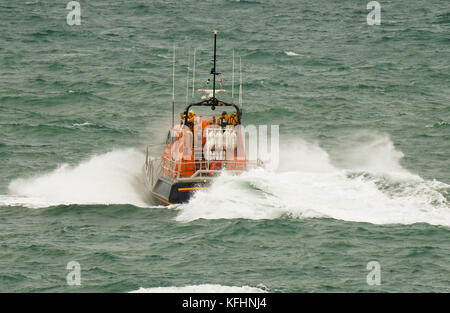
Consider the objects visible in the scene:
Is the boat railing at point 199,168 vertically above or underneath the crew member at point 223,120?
underneath

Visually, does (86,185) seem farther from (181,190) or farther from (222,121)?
(222,121)

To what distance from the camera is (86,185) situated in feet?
101

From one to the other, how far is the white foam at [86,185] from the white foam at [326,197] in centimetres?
332

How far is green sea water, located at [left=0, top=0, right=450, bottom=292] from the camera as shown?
22.3m

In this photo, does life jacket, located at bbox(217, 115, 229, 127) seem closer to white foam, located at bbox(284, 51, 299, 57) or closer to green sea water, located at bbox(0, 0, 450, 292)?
green sea water, located at bbox(0, 0, 450, 292)

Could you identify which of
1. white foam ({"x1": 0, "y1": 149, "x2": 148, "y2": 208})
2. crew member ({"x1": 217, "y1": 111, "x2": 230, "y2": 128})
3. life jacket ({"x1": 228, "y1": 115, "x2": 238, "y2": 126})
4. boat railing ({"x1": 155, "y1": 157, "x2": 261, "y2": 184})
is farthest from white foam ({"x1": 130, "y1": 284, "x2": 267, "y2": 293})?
life jacket ({"x1": 228, "y1": 115, "x2": 238, "y2": 126})

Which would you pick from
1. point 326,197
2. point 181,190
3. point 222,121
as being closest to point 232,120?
point 222,121

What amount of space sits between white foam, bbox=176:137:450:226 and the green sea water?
0.26 feet

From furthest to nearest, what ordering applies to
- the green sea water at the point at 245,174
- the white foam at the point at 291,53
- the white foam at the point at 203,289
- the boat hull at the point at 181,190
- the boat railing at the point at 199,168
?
the white foam at the point at 291,53 → the boat railing at the point at 199,168 → the boat hull at the point at 181,190 → the green sea water at the point at 245,174 → the white foam at the point at 203,289

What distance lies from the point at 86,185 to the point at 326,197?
31.7ft

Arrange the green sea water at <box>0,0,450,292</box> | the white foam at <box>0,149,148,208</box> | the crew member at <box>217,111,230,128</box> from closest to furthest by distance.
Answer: the green sea water at <box>0,0,450,292</box>, the white foam at <box>0,149,148,208</box>, the crew member at <box>217,111,230,128</box>

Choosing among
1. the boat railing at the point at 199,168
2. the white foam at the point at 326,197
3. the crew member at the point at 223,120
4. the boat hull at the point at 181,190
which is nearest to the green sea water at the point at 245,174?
the white foam at the point at 326,197

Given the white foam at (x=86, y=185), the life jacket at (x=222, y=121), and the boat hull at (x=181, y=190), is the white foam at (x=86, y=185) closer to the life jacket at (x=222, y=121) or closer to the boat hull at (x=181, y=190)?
the boat hull at (x=181, y=190)

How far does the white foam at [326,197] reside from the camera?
86.4ft
